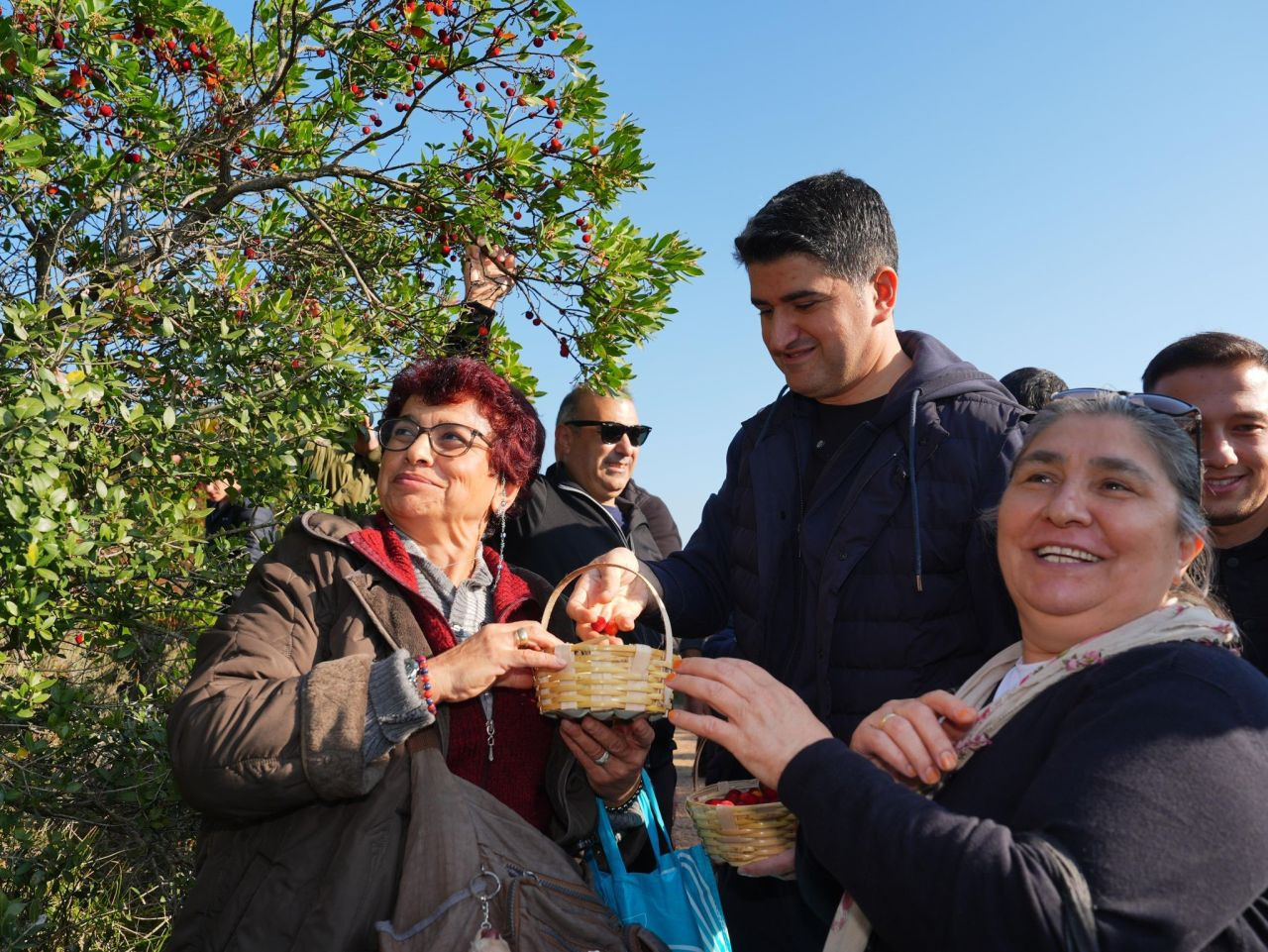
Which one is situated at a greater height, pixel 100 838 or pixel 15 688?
pixel 15 688

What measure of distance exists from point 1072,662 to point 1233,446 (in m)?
1.96

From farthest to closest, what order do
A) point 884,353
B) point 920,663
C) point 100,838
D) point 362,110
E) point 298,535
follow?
point 362,110 → point 100,838 → point 884,353 → point 298,535 → point 920,663

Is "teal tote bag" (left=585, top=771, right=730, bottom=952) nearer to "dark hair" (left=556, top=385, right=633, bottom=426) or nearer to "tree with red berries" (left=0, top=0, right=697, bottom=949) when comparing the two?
"tree with red berries" (left=0, top=0, right=697, bottom=949)

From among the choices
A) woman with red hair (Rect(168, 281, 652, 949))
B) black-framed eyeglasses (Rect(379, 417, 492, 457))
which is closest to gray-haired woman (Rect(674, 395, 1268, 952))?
woman with red hair (Rect(168, 281, 652, 949))

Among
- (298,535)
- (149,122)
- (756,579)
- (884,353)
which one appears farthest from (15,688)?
(884,353)

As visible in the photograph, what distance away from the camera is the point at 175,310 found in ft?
11.5

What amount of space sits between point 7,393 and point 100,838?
223cm

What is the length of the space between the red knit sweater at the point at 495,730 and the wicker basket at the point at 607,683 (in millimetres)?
304

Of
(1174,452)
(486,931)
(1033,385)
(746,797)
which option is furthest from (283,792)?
(1033,385)

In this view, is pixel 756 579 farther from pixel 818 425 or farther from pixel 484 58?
pixel 484 58

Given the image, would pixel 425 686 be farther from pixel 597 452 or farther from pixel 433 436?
pixel 597 452

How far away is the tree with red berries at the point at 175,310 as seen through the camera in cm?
306

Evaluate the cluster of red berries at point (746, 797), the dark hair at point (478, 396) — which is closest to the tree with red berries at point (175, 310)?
the dark hair at point (478, 396)

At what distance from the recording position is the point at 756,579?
2922mm
